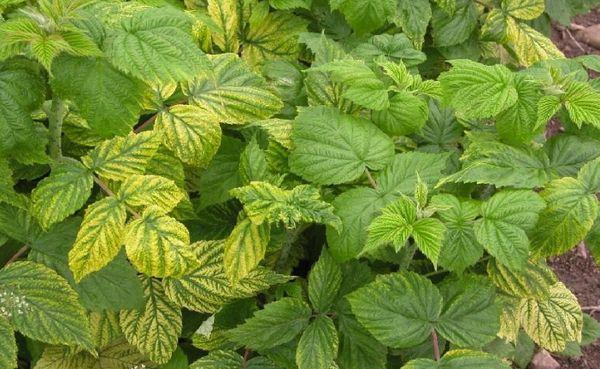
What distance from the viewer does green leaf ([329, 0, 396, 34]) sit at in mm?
2439

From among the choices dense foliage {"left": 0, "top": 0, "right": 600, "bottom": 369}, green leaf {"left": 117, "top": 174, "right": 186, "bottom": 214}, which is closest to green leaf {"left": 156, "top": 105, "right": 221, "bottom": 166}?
dense foliage {"left": 0, "top": 0, "right": 600, "bottom": 369}

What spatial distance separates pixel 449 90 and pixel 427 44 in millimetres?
1150

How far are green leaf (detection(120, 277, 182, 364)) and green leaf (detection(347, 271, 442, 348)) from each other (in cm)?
50

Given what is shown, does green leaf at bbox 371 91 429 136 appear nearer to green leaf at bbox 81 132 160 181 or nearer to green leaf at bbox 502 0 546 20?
green leaf at bbox 81 132 160 181

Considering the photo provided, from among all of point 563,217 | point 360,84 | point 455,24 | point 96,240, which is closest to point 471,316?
point 563,217

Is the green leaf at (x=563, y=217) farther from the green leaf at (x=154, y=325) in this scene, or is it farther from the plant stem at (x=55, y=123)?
the plant stem at (x=55, y=123)

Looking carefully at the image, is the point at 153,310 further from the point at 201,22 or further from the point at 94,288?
the point at 201,22

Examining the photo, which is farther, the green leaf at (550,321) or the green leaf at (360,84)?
the green leaf at (550,321)

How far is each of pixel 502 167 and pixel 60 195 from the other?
111 cm

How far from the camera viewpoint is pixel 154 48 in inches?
59.7

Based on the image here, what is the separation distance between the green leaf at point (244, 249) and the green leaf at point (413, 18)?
1169 millimetres

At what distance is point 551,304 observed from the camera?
2.20 meters

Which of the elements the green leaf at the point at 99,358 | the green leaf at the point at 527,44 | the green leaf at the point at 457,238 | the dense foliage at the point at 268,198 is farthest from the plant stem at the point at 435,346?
the green leaf at the point at 527,44

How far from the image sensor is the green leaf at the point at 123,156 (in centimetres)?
172
